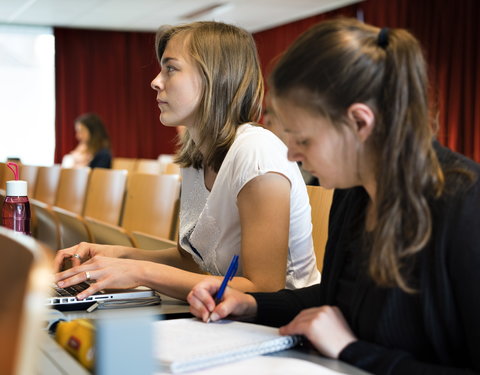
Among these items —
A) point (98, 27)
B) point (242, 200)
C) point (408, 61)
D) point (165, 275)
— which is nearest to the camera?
point (408, 61)

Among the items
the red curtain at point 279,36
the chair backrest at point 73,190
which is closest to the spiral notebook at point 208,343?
the chair backrest at point 73,190

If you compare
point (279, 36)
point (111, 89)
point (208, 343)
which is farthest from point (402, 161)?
point (111, 89)

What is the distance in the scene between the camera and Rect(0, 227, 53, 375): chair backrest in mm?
580

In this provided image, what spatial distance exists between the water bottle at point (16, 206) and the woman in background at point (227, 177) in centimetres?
15

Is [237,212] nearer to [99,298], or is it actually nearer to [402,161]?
[99,298]

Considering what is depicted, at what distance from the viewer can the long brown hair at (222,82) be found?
177 centimetres

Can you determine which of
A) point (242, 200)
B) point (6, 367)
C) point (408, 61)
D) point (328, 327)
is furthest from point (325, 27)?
point (6, 367)

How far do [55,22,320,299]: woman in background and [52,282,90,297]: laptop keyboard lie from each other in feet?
0.23

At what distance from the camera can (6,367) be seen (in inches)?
26.1

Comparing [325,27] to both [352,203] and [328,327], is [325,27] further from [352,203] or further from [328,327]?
[328,327]

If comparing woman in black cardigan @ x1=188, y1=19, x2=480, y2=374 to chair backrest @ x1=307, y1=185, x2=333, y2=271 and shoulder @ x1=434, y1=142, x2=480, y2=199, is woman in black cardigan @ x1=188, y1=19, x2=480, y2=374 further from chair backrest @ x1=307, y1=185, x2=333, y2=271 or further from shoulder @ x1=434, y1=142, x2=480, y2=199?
chair backrest @ x1=307, y1=185, x2=333, y2=271

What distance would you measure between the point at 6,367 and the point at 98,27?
10.3 meters

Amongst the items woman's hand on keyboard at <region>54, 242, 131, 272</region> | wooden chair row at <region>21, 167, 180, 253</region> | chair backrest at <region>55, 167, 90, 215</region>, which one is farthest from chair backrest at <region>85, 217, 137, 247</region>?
woman's hand on keyboard at <region>54, 242, 131, 272</region>

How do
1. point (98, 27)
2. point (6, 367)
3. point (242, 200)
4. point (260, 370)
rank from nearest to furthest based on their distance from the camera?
point (6, 367), point (260, 370), point (242, 200), point (98, 27)
